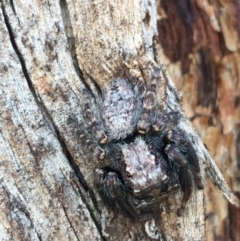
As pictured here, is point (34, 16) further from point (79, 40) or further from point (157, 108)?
point (157, 108)

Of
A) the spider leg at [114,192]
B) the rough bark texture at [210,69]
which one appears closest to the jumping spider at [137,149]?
the spider leg at [114,192]

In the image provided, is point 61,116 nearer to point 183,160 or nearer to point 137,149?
point 137,149

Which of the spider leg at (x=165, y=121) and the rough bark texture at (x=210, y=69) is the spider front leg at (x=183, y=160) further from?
the rough bark texture at (x=210, y=69)

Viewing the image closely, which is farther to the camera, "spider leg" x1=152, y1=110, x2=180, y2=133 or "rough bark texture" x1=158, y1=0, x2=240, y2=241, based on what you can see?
"rough bark texture" x1=158, y1=0, x2=240, y2=241

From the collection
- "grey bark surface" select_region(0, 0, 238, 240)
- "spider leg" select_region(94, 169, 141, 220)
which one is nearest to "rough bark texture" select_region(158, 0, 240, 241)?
"grey bark surface" select_region(0, 0, 238, 240)

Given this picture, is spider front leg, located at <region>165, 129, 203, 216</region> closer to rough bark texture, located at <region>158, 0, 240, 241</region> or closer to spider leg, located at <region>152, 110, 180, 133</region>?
spider leg, located at <region>152, 110, 180, 133</region>
